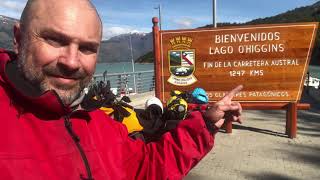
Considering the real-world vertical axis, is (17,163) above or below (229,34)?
below

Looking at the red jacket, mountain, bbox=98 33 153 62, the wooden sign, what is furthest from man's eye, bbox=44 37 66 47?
mountain, bbox=98 33 153 62

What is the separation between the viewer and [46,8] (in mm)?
1966

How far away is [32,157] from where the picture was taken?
1786 millimetres

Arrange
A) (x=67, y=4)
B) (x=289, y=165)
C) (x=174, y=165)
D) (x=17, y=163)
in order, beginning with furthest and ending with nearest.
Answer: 1. (x=289, y=165)
2. (x=174, y=165)
3. (x=67, y=4)
4. (x=17, y=163)

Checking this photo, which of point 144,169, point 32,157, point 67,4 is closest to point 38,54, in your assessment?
point 67,4

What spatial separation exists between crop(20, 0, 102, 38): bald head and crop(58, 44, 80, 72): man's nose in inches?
6.3

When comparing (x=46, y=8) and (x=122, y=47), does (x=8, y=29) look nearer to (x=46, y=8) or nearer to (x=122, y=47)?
(x=46, y=8)

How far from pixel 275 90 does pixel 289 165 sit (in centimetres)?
245

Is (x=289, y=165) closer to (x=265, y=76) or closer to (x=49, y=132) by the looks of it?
(x=265, y=76)

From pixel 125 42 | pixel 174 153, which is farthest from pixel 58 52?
pixel 125 42

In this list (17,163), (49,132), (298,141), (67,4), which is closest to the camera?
(17,163)

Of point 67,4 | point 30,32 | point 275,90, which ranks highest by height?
point 67,4

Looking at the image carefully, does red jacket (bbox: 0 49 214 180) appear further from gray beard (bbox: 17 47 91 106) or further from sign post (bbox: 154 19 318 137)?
sign post (bbox: 154 19 318 137)

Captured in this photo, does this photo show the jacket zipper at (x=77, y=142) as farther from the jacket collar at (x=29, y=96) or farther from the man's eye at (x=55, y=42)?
the man's eye at (x=55, y=42)
